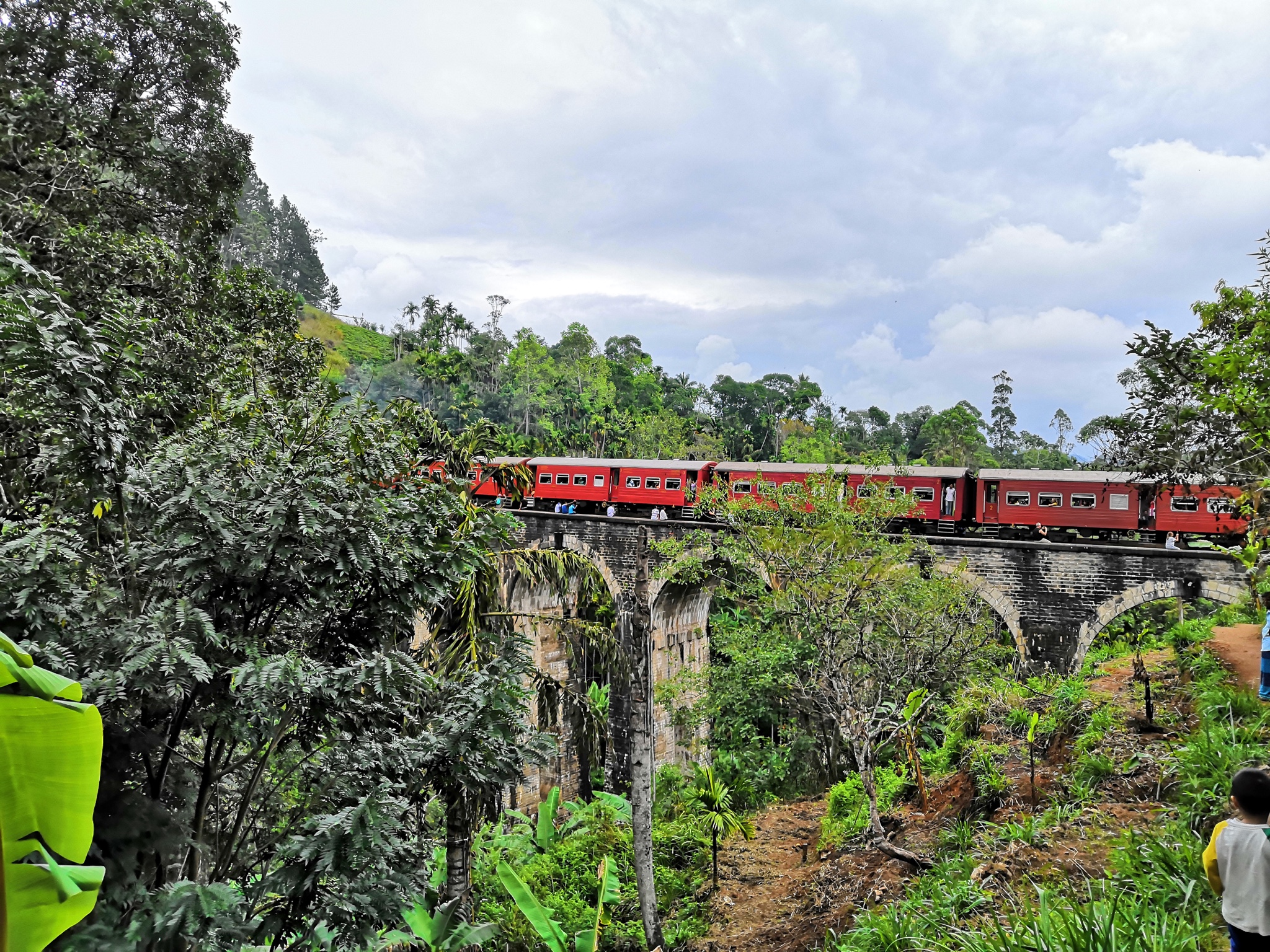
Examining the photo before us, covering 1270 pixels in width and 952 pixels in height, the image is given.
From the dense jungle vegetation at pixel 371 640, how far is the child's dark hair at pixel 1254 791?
86 cm

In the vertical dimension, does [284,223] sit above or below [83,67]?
above

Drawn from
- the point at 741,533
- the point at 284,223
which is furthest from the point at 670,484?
the point at 284,223

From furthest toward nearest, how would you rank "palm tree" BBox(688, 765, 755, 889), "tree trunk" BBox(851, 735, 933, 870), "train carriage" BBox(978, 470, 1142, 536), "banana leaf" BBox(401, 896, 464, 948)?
"train carriage" BBox(978, 470, 1142, 536) → "palm tree" BBox(688, 765, 755, 889) → "tree trunk" BBox(851, 735, 933, 870) → "banana leaf" BBox(401, 896, 464, 948)

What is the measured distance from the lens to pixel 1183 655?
748 centimetres

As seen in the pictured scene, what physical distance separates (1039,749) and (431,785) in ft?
19.7

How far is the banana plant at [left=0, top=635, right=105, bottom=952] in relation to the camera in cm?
119

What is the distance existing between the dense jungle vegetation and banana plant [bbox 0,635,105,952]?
134cm

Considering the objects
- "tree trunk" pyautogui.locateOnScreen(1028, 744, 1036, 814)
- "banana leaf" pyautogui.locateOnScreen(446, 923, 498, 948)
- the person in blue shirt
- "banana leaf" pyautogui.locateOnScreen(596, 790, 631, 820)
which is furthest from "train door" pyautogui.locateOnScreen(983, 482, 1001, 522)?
"banana leaf" pyautogui.locateOnScreen(446, 923, 498, 948)

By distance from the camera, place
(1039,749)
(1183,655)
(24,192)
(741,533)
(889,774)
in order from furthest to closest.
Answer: (889,774)
(741,533)
(1183,655)
(1039,749)
(24,192)

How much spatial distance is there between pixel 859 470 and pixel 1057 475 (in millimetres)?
3708

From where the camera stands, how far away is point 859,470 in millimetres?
15414

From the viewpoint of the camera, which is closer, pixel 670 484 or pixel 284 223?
pixel 670 484

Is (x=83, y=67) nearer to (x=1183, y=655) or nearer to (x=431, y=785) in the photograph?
(x=431, y=785)

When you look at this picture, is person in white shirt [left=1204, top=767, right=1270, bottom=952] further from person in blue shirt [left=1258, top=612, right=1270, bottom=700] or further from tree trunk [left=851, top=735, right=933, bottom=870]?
tree trunk [left=851, top=735, right=933, bottom=870]
